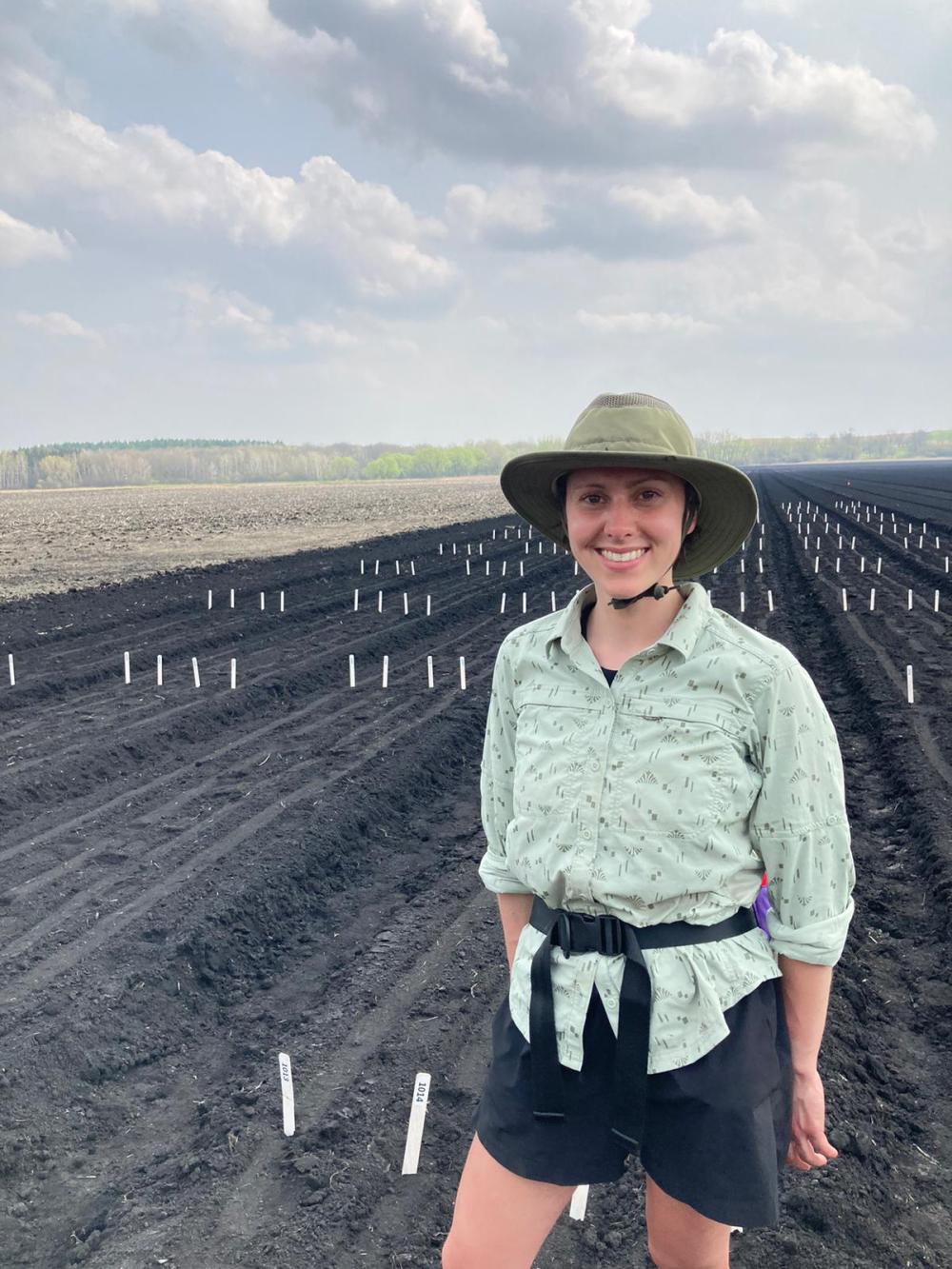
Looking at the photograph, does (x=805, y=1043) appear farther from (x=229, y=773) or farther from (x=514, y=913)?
(x=229, y=773)

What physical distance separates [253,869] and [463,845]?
150cm

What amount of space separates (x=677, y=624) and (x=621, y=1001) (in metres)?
0.67

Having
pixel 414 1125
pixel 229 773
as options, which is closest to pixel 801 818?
pixel 414 1125

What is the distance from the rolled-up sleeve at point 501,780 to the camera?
2.01m

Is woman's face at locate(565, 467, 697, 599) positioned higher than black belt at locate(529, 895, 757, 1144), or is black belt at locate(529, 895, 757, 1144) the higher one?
woman's face at locate(565, 467, 697, 599)

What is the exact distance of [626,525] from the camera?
179 centimetres

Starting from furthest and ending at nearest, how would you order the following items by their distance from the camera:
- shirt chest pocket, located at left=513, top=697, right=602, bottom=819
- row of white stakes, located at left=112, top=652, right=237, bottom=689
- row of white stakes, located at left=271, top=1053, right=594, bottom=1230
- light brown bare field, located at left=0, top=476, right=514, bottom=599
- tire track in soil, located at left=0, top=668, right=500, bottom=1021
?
light brown bare field, located at left=0, top=476, right=514, bottom=599 → row of white stakes, located at left=112, top=652, right=237, bottom=689 → tire track in soil, located at left=0, top=668, right=500, bottom=1021 → row of white stakes, located at left=271, top=1053, right=594, bottom=1230 → shirt chest pocket, located at left=513, top=697, right=602, bottom=819

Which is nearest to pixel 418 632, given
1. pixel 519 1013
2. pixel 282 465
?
pixel 519 1013

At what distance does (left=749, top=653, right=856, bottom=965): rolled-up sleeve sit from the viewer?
5.56 ft

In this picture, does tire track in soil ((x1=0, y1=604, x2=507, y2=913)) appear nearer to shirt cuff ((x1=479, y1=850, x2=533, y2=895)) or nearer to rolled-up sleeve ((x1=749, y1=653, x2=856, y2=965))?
shirt cuff ((x1=479, y1=850, x2=533, y2=895))

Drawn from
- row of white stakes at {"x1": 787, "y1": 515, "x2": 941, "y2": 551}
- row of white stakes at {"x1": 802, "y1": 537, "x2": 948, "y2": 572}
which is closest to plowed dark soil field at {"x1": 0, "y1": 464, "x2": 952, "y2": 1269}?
row of white stakes at {"x1": 802, "y1": 537, "x2": 948, "y2": 572}

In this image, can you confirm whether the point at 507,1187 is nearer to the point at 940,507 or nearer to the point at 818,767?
the point at 818,767

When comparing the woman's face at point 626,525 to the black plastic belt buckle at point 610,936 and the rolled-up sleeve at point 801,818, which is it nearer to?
the rolled-up sleeve at point 801,818

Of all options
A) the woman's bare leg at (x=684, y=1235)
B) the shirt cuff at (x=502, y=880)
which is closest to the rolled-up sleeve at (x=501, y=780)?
the shirt cuff at (x=502, y=880)
